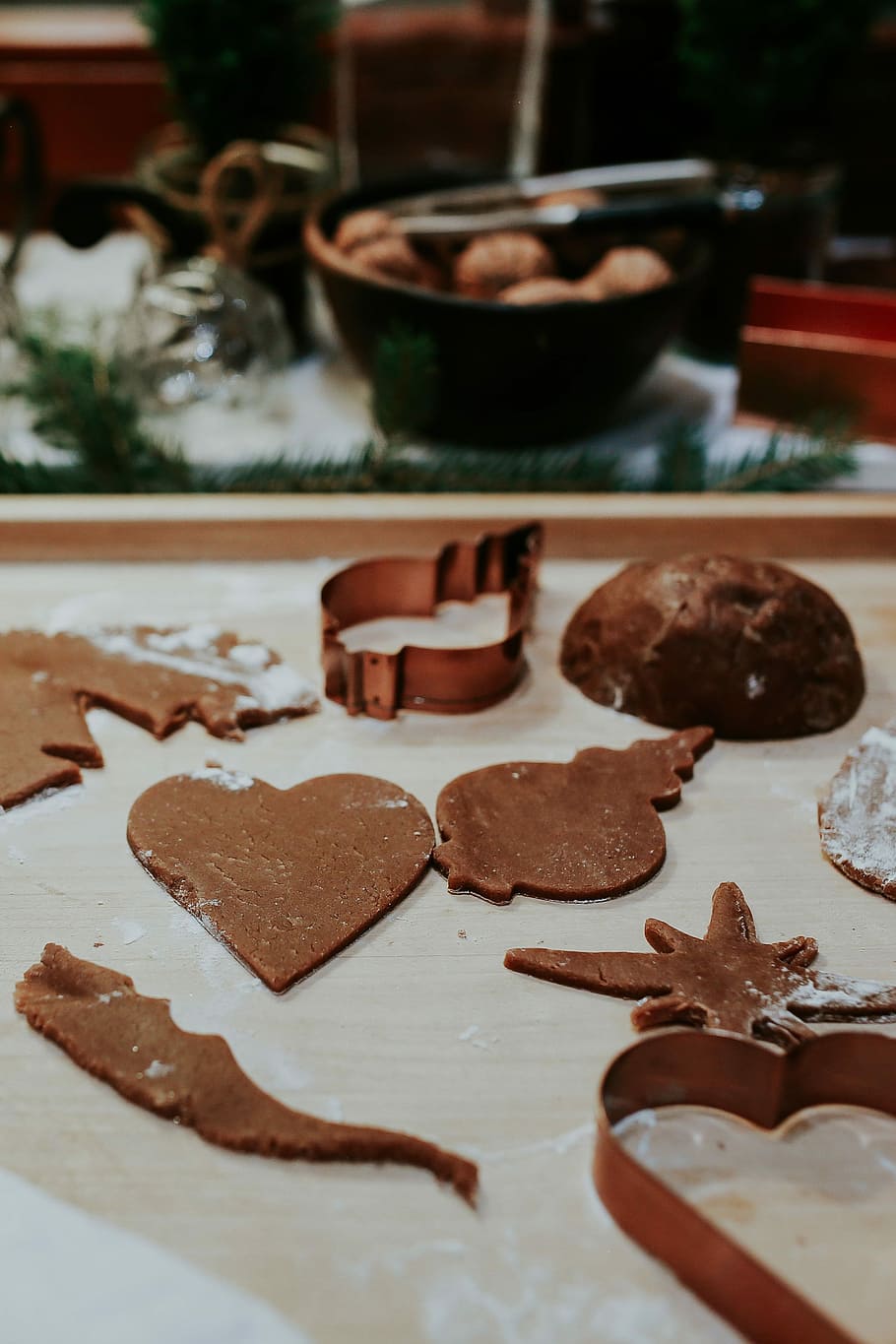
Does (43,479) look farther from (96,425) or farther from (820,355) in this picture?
(820,355)

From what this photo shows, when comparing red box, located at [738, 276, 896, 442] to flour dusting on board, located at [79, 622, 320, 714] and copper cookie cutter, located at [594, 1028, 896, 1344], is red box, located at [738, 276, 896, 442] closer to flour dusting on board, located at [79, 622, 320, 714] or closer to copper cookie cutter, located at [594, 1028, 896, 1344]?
flour dusting on board, located at [79, 622, 320, 714]

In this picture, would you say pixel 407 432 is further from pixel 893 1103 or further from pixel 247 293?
pixel 893 1103

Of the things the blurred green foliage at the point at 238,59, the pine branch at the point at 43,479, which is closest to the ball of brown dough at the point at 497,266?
the blurred green foliage at the point at 238,59

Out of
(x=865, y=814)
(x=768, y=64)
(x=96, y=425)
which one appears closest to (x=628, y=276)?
(x=768, y=64)

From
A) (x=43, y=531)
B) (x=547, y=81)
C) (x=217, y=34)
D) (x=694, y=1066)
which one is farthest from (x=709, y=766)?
(x=547, y=81)

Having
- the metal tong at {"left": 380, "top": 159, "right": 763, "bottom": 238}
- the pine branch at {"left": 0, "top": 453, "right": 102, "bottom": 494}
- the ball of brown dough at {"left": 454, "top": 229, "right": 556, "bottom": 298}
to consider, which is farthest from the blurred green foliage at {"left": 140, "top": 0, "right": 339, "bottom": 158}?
the pine branch at {"left": 0, "top": 453, "right": 102, "bottom": 494}

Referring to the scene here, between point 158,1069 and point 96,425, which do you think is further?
point 96,425

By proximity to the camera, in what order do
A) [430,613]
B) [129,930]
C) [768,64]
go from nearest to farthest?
[129,930]
[430,613]
[768,64]
